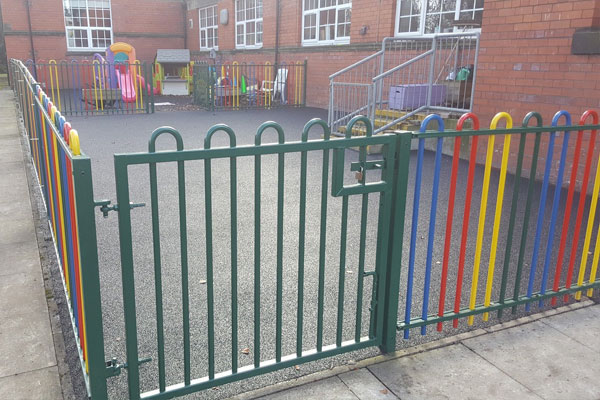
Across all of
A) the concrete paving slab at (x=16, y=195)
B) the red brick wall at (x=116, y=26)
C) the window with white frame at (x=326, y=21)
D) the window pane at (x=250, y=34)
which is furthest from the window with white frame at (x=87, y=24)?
the concrete paving slab at (x=16, y=195)

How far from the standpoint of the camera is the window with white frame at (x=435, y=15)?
9625 millimetres

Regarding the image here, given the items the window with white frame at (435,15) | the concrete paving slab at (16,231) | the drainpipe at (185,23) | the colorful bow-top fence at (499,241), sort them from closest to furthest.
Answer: the colorful bow-top fence at (499,241)
the concrete paving slab at (16,231)
the window with white frame at (435,15)
the drainpipe at (185,23)

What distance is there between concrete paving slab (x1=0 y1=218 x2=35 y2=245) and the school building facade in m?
6.16

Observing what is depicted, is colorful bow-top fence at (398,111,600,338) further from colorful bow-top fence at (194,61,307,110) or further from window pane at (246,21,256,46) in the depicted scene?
window pane at (246,21,256,46)

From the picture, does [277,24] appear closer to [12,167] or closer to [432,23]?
[432,23]

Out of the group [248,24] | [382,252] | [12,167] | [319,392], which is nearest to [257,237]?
[382,252]

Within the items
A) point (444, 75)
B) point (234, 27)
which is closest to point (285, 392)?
point (444, 75)

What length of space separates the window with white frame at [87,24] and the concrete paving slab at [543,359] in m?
23.6

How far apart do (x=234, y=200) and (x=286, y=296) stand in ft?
4.67

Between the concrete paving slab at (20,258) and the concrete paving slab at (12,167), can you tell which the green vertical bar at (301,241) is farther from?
the concrete paving slab at (12,167)

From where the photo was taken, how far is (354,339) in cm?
291

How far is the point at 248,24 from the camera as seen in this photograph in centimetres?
1961

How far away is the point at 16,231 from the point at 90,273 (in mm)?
3116

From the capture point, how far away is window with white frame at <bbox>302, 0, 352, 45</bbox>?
14.2 metres
